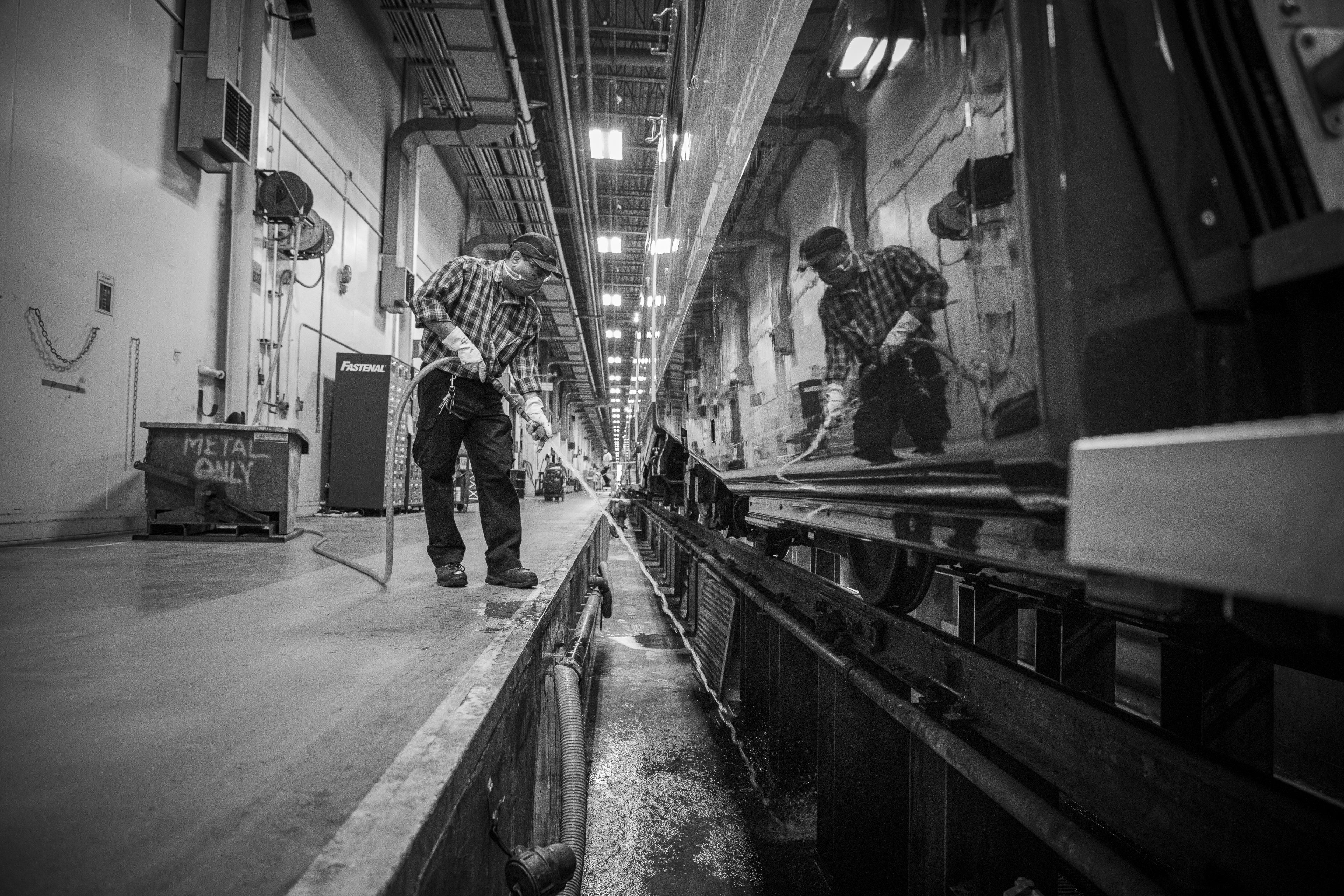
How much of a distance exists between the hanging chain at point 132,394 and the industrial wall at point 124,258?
0.01 metres

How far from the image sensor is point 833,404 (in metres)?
1.80

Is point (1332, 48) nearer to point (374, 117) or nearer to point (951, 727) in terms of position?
point (951, 727)

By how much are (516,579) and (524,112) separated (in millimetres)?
7876

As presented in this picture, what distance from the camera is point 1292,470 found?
1.19 ft

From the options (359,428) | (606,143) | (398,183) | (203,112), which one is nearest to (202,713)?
(203,112)

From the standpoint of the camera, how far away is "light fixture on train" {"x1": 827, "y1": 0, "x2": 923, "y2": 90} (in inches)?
49.4

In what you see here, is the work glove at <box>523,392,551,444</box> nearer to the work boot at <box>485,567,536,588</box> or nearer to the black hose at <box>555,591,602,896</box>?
the work boot at <box>485,567,536,588</box>

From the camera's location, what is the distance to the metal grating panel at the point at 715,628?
385cm

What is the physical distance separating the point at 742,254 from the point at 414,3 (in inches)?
268

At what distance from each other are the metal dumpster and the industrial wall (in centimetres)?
42

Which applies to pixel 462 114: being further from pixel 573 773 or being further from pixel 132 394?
pixel 573 773

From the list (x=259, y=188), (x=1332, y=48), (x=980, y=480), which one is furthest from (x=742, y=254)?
(x=259, y=188)

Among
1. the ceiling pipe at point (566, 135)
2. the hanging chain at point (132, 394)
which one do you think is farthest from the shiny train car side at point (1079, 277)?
the ceiling pipe at point (566, 135)

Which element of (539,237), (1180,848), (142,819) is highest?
(539,237)
